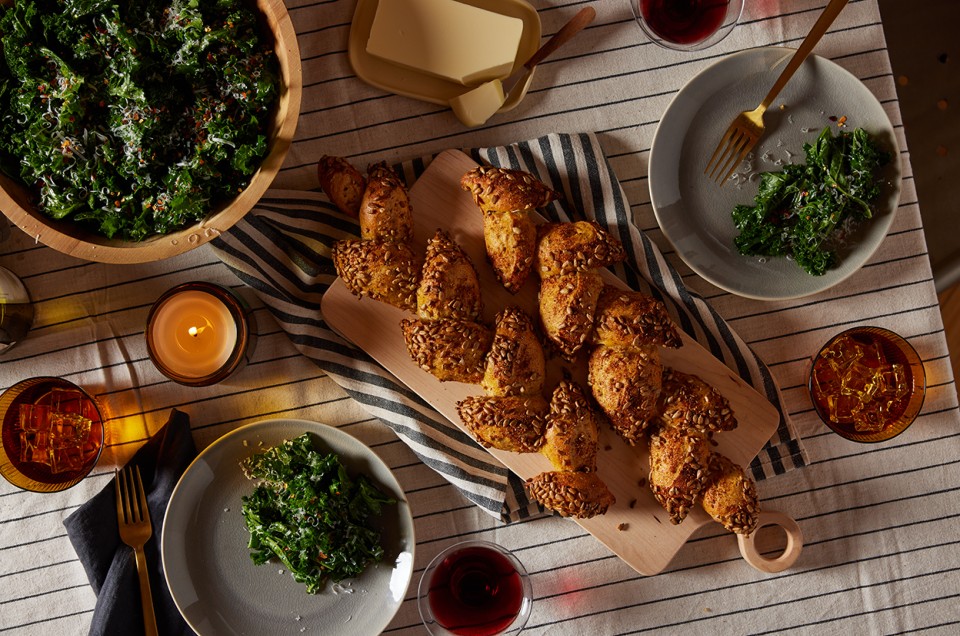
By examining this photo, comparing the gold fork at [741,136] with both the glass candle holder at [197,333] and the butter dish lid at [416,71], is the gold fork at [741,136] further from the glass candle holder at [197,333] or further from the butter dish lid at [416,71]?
the glass candle holder at [197,333]

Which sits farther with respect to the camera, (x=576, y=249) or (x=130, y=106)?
(x=576, y=249)

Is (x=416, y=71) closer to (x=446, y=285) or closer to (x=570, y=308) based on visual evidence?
(x=446, y=285)

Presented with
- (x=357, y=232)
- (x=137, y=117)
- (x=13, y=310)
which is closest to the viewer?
(x=137, y=117)

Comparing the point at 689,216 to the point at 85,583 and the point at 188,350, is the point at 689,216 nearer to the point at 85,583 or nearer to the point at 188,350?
the point at 188,350

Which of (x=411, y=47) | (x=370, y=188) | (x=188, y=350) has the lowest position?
(x=188, y=350)

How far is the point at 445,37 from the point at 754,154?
1.19 metres

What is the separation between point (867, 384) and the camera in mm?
2789

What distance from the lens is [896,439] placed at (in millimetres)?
2844

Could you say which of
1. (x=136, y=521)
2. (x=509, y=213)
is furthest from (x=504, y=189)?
(x=136, y=521)

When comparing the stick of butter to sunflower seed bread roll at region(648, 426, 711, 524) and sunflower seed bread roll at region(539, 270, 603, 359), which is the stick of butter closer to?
sunflower seed bread roll at region(539, 270, 603, 359)

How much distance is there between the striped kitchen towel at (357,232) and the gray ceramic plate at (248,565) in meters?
0.22

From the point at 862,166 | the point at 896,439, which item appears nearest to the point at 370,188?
the point at 862,166

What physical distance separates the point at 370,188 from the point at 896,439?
2164mm

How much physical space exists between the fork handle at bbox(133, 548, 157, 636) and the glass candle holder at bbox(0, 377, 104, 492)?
372 millimetres
